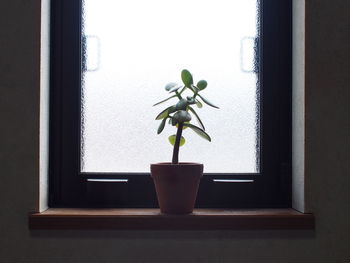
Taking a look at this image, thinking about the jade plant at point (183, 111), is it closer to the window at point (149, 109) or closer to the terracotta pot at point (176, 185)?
the terracotta pot at point (176, 185)

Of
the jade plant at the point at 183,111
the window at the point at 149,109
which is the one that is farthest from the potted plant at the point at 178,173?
the window at the point at 149,109

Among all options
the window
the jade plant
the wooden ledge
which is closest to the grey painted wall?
the wooden ledge

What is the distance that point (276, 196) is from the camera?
53.9 inches

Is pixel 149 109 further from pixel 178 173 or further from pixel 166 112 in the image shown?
pixel 178 173

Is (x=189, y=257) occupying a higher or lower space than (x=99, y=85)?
lower

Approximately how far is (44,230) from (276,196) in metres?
0.72

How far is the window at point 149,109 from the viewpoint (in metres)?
1.37

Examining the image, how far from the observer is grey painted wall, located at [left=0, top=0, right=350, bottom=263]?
4.05 ft

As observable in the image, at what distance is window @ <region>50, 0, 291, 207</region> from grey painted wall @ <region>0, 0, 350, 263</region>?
0.43 ft

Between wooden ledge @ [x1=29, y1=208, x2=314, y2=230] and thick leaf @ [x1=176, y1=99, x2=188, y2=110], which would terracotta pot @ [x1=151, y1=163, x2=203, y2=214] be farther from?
thick leaf @ [x1=176, y1=99, x2=188, y2=110]
